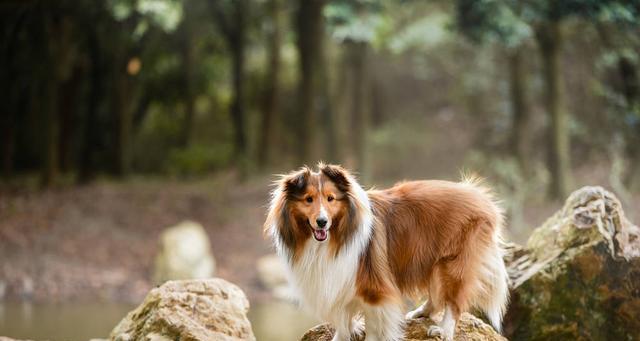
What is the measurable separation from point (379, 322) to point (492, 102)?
22846 mm

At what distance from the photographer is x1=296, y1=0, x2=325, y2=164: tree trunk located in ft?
71.9

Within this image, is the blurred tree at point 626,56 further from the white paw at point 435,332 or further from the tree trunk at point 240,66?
the white paw at point 435,332

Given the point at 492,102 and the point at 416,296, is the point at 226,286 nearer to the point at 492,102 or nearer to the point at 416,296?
the point at 416,296

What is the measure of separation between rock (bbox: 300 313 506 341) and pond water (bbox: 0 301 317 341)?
483 cm

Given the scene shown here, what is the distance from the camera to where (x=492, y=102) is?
92.4 feet

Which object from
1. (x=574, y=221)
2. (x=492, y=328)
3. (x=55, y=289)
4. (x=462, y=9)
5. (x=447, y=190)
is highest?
(x=462, y=9)

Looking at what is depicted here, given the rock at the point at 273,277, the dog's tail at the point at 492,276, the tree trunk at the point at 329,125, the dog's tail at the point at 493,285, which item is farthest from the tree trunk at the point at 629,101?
the dog's tail at the point at 493,285

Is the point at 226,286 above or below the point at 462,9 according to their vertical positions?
below

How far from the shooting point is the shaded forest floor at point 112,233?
56.1 ft

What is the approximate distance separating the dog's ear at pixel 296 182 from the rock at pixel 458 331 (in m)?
1.47

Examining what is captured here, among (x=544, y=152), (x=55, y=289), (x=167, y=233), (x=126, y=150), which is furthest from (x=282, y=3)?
(x=55, y=289)

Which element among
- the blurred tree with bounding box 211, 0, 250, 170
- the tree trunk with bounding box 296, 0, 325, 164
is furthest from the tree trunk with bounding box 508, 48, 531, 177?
the blurred tree with bounding box 211, 0, 250, 170

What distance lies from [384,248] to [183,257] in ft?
38.8

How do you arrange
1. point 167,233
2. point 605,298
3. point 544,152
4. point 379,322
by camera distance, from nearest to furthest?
point 379,322 < point 605,298 < point 167,233 < point 544,152
